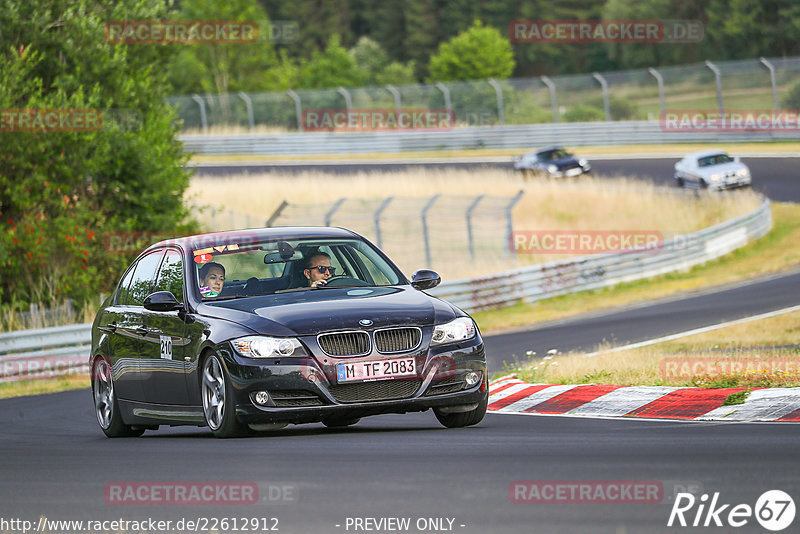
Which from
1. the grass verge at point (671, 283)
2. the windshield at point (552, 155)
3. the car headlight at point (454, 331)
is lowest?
the grass verge at point (671, 283)

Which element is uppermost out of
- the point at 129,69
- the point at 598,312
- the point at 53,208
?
the point at 129,69

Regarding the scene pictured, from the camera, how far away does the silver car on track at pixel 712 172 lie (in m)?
39.1

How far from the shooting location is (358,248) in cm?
1030

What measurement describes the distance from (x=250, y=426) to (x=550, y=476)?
2840 mm

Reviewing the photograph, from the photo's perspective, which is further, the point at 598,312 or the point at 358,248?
the point at 598,312

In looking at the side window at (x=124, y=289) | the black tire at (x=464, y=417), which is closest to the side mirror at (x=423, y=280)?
the black tire at (x=464, y=417)

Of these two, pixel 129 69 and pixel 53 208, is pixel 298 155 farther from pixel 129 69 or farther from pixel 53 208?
pixel 53 208

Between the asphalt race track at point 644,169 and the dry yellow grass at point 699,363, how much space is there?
21.7m

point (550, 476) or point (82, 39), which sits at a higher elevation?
point (82, 39)

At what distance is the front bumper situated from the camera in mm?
8672

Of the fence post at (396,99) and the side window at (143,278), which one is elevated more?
the side window at (143,278)

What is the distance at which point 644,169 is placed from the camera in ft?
150

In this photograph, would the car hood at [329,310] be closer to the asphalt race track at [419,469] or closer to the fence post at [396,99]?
the asphalt race track at [419,469]

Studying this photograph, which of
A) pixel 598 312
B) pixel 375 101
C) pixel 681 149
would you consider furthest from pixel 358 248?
pixel 375 101
